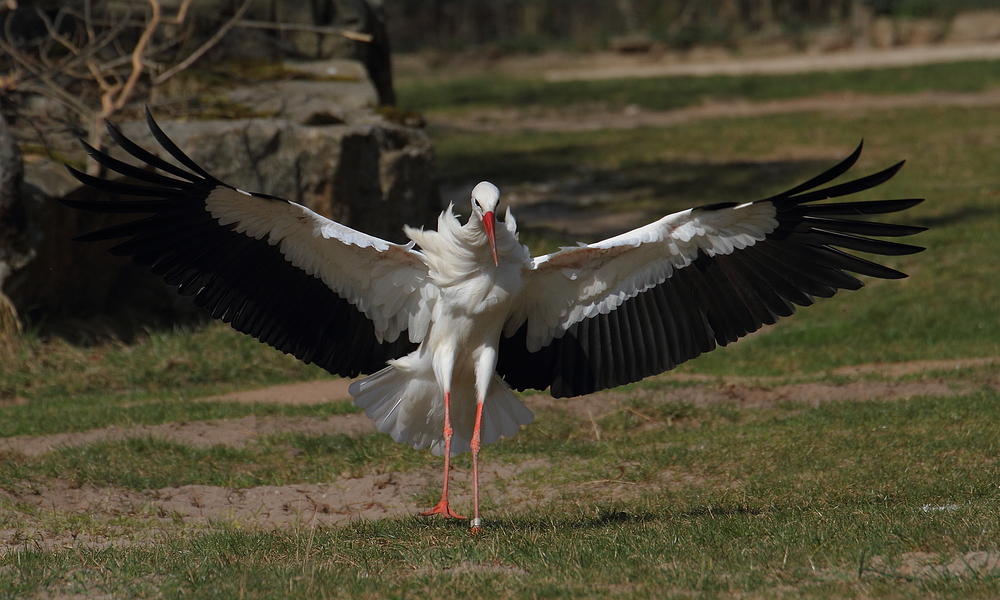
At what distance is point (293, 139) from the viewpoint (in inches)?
396

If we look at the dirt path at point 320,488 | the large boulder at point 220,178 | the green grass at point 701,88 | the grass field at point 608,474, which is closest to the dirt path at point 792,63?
the green grass at point 701,88

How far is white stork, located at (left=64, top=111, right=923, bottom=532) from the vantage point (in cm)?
526

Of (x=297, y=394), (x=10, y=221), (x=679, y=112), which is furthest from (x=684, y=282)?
(x=679, y=112)

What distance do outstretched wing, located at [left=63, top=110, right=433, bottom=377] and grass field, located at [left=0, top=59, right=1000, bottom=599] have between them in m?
0.92

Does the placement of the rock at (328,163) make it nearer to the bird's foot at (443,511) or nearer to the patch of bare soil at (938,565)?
the bird's foot at (443,511)

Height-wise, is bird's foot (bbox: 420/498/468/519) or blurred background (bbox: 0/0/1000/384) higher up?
blurred background (bbox: 0/0/1000/384)

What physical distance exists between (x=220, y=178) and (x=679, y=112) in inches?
519

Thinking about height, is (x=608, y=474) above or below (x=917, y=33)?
below

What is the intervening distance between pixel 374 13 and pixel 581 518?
33.9 ft

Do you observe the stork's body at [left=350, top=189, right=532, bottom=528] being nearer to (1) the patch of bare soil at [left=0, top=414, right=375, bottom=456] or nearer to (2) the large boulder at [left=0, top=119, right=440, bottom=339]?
(1) the patch of bare soil at [left=0, top=414, right=375, bottom=456]

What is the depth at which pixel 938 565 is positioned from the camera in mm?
4137

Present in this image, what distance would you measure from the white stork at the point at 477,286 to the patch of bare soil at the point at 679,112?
563 inches

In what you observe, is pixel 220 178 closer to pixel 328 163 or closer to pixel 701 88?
pixel 328 163

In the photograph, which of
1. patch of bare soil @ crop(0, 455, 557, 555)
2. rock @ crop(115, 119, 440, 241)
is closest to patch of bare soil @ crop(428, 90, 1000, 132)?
rock @ crop(115, 119, 440, 241)
